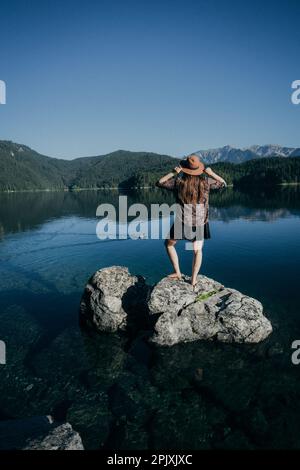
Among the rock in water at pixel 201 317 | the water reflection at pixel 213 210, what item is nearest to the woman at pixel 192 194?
the rock in water at pixel 201 317

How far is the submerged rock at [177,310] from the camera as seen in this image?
14.5 metres

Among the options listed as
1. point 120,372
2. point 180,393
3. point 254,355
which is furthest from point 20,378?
point 254,355

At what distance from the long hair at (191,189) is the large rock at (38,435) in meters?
8.84

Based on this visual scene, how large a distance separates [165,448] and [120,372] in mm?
3949

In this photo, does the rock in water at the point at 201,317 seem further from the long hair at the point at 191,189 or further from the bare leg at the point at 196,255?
the long hair at the point at 191,189

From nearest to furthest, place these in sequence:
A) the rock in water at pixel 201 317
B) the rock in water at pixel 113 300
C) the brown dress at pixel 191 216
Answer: the brown dress at pixel 191 216 → the rock in water at pixel 201 317 → the rock in water at pixel 113 300

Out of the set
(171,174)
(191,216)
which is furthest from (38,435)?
(171,174)

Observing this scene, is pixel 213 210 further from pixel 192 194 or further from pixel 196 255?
pixel 192 194

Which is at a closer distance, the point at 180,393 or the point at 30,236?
the point at 180,393

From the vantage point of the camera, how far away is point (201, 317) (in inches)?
592

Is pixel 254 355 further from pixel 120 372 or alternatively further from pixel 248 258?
pixel 248 258

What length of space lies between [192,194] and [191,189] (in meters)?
0.20

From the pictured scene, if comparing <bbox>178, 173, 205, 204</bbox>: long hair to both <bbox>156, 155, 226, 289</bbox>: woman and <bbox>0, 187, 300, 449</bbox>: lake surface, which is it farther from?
<bbox>0, 187, 300, 449</bbox>: lake surface
